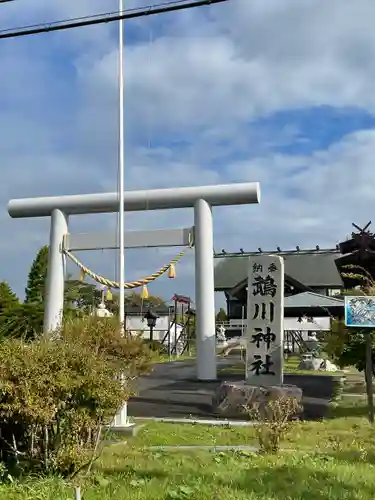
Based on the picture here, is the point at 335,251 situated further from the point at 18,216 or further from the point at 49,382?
the point at 49,382

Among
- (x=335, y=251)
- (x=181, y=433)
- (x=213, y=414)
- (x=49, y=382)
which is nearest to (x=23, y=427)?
(x=49, y=382)

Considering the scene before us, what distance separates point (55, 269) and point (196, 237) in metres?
4.24

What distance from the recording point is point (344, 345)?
1257 cm

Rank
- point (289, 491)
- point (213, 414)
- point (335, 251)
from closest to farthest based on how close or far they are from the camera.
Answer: point (289, 491), point (213, 414), point (335, 251)

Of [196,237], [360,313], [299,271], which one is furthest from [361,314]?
[299,271]

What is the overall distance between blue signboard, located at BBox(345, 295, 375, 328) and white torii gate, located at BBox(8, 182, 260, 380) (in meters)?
5.99

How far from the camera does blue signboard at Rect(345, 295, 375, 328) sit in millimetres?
10703

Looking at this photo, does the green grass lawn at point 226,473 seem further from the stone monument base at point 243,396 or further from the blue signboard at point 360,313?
the stone monument base at point 243,396

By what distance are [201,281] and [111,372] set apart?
34.8 ft

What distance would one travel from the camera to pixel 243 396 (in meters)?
12.4

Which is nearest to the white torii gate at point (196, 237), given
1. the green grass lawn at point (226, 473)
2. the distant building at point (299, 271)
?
the green grass lawn at point (226, 473)

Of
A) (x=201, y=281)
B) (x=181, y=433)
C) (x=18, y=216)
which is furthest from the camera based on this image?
(x=18, y=216)

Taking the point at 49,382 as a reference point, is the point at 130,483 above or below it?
below

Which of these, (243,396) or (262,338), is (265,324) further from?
(243,396)
